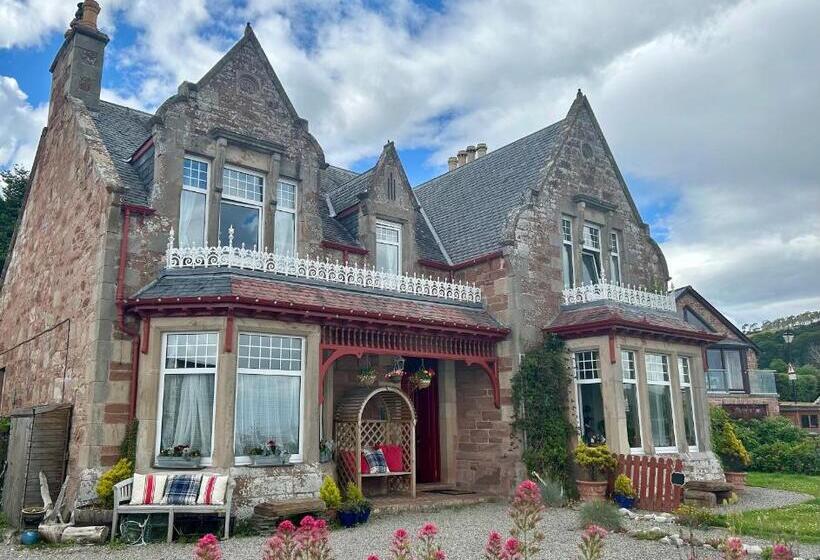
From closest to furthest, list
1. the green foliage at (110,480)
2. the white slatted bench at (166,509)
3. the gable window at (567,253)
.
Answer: the white slatted bench at (166,509) → the green foliage at (110,480) → the gable window at (567,253)

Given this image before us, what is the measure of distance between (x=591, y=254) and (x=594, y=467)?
6450 millimetres

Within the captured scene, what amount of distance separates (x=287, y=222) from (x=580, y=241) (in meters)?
8.04

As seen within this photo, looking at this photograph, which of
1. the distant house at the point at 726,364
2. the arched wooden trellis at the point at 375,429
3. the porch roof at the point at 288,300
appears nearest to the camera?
the porch roof at the point at 288,300

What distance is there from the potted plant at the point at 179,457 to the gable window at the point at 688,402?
1174 centimetres

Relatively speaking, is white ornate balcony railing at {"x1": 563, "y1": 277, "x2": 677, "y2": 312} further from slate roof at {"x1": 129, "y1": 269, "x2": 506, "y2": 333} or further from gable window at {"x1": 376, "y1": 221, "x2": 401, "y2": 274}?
gable window at {"x1": 376, "y1": 221, "x2": 401, "y2": 274}

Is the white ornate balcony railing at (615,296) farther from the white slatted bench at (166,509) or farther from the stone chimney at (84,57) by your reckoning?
the stone chimney at (84,57)

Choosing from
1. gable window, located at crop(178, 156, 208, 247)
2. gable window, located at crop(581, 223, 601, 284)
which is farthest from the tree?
gable window, located at crop(581, 223, 601, 284)

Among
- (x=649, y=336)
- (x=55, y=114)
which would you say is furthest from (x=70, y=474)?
(x=649, y=336)

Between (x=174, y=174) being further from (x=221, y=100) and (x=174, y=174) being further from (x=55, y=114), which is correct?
(x=55, y=114)

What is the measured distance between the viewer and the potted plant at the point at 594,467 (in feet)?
46.1

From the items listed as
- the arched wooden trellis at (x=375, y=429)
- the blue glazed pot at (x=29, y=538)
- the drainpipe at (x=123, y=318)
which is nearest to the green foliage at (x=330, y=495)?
the arched wooden trellis at (x=375, y=429)

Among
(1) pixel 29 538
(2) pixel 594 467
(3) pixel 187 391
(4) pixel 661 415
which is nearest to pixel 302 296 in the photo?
(3) pixel 187 391

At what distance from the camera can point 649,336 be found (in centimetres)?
1584

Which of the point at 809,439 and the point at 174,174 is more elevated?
the point at 174,174
